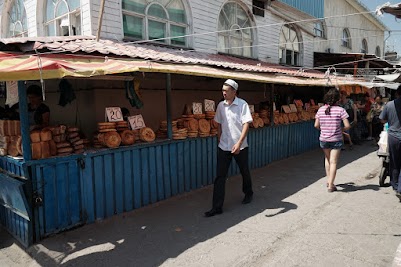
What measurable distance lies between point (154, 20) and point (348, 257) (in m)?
7.29

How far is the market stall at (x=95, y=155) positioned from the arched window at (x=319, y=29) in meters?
10.3

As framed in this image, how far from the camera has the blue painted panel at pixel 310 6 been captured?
13367 millimetres

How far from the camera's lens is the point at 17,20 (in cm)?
1021

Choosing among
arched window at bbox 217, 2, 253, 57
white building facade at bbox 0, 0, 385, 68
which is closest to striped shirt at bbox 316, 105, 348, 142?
white building facade at bbox 0, 0, 385, 68

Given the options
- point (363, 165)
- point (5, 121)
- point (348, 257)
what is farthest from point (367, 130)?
point (5, 121)

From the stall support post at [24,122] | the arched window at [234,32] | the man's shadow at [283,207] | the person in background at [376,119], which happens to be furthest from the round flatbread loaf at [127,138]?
the person in background at [376,119]

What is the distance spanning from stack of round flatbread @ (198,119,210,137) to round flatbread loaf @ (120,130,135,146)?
1564 millimetres

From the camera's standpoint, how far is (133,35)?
7770 mm

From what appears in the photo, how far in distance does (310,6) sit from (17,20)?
12518mm

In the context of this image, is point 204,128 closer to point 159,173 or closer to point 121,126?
point 159,173

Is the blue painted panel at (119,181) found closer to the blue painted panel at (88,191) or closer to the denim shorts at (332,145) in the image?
the blue painted panel at (88,191)

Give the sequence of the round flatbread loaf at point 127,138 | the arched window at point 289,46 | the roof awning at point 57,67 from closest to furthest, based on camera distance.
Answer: the roof awning at point 57,67, the round flatbread loaf at point 127,138, the arched window at point 289,46

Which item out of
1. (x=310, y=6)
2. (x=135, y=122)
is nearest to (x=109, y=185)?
(x=135, y=122)

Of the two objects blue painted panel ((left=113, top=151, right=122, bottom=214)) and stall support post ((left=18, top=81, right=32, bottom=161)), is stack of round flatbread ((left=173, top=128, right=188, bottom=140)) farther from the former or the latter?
stall support post ((left=18, top=81, right=32, bottom=161))
